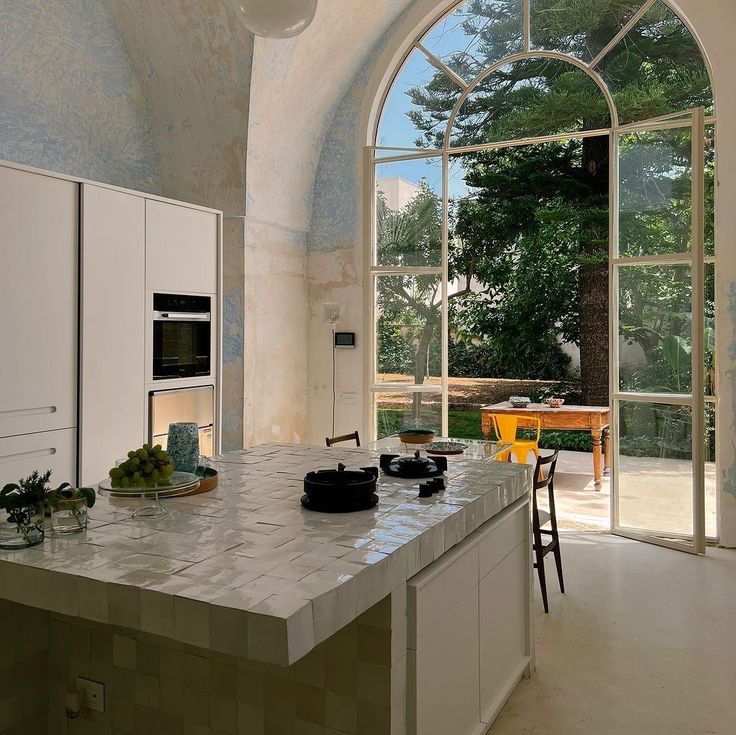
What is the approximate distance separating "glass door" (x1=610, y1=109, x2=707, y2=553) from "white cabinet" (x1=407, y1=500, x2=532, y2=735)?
98.2 inches

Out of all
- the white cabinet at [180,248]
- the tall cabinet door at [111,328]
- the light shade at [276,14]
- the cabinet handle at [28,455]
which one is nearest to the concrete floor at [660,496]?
the white cabinet at [180,248]

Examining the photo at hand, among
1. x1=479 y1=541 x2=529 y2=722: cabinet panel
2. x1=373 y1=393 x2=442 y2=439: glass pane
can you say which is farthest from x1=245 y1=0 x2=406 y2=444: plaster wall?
x1=479 y1=541 x2=529 y2=722: cabinet panel

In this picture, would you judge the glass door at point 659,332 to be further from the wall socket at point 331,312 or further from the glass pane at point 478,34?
the wall socket at point 331,312

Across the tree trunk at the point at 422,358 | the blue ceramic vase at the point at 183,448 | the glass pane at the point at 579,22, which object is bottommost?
the blue ceramic vase at the point at 183,448

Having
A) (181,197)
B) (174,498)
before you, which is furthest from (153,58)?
(174,498)

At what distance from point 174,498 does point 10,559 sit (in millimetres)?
732

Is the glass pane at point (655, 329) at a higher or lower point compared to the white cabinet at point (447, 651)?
higher

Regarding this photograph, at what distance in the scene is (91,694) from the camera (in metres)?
2.21

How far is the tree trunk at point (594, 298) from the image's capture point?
34.7 ft

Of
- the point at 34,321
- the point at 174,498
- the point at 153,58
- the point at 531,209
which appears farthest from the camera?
the point at 531,209

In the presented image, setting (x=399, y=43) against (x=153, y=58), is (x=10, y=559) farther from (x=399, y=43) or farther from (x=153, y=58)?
(x=399, y=43)

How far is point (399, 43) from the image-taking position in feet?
20.2

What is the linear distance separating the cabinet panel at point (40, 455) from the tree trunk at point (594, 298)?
27.0 ft

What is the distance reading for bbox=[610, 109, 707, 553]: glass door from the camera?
16.4ft
